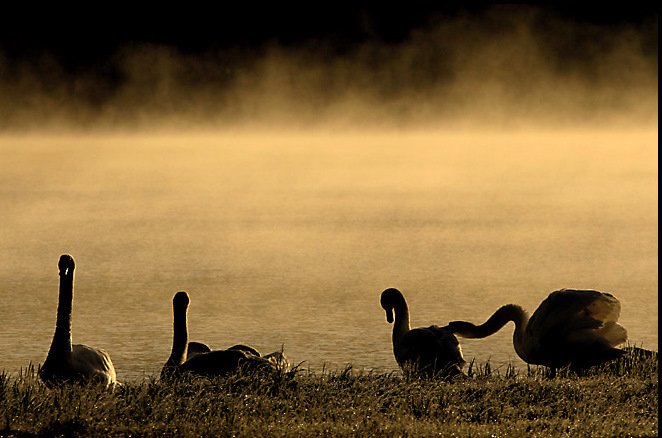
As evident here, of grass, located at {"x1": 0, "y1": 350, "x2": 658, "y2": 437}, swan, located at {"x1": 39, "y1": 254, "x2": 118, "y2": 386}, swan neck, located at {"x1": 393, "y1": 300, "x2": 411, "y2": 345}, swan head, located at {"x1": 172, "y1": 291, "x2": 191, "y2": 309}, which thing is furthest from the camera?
swan neck, located at {"x1": 393, "y1": 300, "x2": 411, "y2": 345}

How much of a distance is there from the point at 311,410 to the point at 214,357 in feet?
Answer: 6.43

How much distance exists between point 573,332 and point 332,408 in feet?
12.7

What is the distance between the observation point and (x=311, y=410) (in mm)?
10242

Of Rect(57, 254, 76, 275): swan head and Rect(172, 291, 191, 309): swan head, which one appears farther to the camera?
Rect(172, 291, 191, 309): swan head

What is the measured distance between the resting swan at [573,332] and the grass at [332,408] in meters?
1.28

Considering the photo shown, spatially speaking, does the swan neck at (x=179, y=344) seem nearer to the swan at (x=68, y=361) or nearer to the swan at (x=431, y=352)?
the swan at (x=68, y=361)

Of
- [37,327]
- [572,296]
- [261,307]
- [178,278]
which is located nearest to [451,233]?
[178,278]

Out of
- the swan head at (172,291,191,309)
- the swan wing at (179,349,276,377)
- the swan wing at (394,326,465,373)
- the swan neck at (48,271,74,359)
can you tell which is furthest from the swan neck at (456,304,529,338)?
the swan neck at (48,271,74,359)

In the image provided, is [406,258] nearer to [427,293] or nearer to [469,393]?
[427,293]

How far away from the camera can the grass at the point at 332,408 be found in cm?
949

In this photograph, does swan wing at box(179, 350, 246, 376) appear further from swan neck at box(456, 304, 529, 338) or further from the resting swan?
swan neck at box(456, 304, 529, 338)

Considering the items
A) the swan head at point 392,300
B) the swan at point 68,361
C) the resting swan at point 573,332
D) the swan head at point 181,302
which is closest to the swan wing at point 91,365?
the swan at point 68,361

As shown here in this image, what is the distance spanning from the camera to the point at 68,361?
11875 mm

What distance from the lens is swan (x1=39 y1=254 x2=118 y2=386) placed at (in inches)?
464
